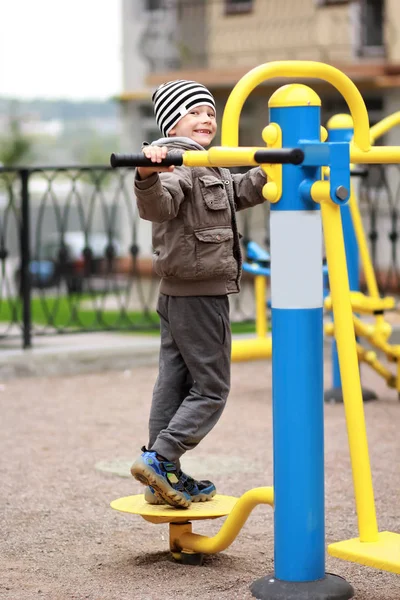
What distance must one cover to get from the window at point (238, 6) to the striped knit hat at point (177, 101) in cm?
1533

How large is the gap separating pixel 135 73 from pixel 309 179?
1792 centimetres

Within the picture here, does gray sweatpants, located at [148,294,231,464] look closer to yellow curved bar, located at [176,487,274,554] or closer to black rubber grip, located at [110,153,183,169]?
yellow curved bar, located at [176,487,274,554]

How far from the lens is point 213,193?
335 cm

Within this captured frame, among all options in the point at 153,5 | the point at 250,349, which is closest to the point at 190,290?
the point at 250,349

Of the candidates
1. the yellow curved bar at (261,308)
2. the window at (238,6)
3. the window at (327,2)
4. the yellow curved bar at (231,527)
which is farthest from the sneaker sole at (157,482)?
the window at (238,6)

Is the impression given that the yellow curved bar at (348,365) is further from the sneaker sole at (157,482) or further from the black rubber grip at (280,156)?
the sneaker sole at (157,482)

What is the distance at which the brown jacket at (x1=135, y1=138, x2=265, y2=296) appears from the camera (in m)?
3.31

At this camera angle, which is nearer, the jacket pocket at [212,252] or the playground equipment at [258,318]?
the jacket pocket at [212,252]

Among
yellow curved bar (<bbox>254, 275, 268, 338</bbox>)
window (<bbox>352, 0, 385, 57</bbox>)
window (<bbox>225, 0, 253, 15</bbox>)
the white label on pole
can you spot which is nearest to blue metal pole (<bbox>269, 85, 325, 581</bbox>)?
the white label on pole

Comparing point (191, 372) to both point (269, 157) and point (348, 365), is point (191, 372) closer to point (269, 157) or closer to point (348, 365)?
point (348, 365)

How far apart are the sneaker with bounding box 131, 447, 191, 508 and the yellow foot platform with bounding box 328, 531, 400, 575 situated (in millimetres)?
614

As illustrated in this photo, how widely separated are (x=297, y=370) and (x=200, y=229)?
2.07 feet

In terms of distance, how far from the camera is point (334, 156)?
112 inches

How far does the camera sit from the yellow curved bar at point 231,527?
3129mm
